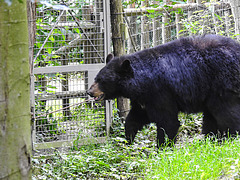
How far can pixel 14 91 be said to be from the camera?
2309 millimetres

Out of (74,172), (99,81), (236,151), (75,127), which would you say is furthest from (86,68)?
(236,151)

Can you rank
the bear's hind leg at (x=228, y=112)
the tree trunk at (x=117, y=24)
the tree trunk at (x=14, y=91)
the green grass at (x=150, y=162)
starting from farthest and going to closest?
1. the tree trunk at (x=117, y=24)
2. the bear's hind leg at (x=228, y=112)
3. the green grass at (x=150, y=162)
4. the tree trunk at (x=14, y=91)

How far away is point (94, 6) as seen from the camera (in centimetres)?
700

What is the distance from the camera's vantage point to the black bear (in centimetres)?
578

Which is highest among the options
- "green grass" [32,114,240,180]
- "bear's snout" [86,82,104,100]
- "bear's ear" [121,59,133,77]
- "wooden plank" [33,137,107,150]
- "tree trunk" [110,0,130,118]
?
"tree trunk" [110,0,130,118]

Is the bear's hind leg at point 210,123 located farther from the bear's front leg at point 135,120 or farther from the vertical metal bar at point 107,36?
the vertical metal bar at point 107,36

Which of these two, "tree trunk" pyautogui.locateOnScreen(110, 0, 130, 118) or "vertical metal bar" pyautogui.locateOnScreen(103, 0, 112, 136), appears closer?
"vertical metal bar" pyautogui.locateOnScreen(103, 0, 112, 136)

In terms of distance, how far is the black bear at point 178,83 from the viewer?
578 cm

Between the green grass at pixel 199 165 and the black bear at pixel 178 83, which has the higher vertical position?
the black bear at pixel 178 83

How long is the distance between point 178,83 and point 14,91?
4053 millimetres

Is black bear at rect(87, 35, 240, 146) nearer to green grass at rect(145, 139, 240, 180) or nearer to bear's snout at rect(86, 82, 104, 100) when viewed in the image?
bear's snout at rect(86, 82, 104, 100)

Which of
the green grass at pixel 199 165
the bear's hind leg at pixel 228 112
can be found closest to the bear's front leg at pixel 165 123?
the bear's hind leg at pixel 228 112

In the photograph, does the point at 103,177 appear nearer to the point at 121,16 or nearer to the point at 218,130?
the point at 218,130

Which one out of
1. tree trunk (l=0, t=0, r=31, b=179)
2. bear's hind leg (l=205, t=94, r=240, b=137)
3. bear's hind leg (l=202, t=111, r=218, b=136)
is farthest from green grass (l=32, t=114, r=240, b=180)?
tree trunk (l=0, t=0, r=31, b=179)
